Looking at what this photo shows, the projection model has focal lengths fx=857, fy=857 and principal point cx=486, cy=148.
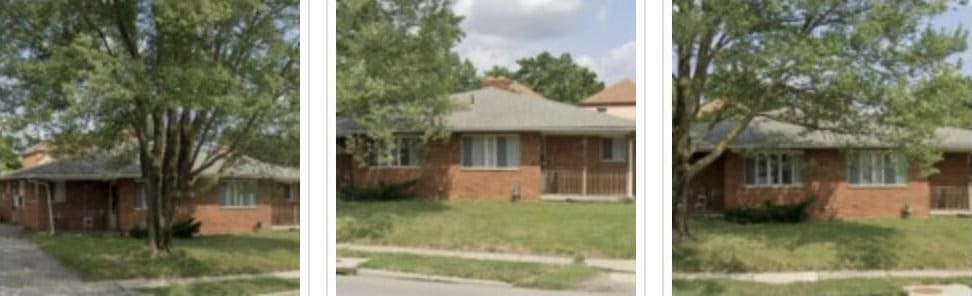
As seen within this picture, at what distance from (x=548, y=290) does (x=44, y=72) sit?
1.83 metres

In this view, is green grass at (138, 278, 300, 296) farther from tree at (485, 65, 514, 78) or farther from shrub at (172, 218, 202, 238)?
tree at (485, 65, 514, 78)

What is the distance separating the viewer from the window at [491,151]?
289 cm

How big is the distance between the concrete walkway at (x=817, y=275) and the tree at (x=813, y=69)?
18 cm

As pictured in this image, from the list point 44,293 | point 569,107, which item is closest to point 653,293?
point 569,107

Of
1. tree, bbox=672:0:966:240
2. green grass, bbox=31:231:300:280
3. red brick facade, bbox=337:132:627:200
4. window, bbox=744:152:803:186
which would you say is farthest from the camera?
green grass, bbox=31:231:300:280

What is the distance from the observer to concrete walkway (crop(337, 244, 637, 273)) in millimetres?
2760

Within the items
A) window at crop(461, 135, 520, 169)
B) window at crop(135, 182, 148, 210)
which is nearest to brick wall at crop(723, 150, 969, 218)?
window at crop(461, 135, 520, 169)

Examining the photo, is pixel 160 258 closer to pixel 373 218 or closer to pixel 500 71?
pixel 373 218

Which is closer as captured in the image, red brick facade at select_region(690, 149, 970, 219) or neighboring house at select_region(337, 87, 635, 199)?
red brick facade at select_region(690, 149, 970, 219)

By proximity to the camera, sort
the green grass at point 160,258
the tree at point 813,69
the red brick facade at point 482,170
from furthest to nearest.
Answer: the green grass at point 160,258 < the red brick facade at point 482,170 < the tree at point 813,69

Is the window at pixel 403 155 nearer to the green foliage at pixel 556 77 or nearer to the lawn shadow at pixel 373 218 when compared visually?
the lawn shadow at pixel 373 218

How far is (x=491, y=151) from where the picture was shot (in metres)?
2.90

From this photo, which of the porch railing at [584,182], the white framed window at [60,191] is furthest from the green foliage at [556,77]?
the white framed window at [60,191]

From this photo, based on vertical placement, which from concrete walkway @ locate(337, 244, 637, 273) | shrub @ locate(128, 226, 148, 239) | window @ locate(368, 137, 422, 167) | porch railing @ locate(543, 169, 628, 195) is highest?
window @ locate(368, 137, 422, 167)
